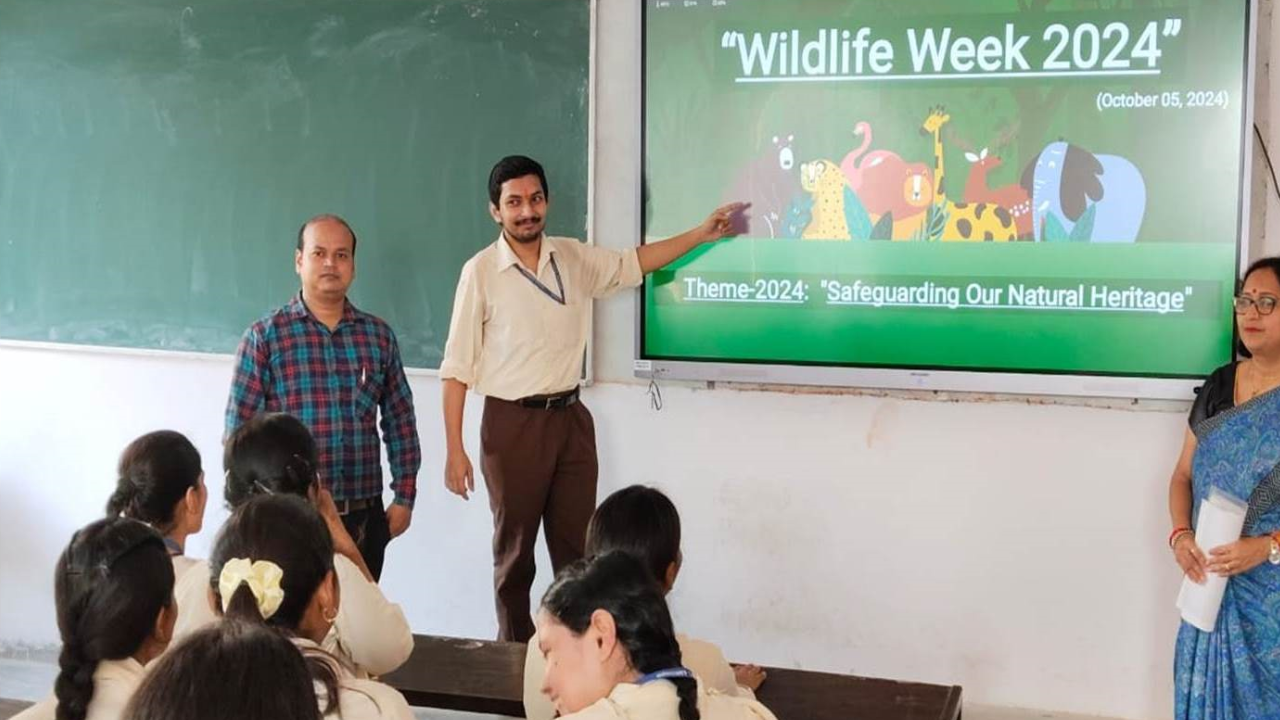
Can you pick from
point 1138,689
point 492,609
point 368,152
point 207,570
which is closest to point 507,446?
point 492,609

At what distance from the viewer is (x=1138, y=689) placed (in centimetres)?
387

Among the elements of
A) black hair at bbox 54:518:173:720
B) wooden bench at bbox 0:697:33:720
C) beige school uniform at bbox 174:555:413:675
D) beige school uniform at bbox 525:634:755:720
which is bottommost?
wooden bench at bbox 0:697:33:720

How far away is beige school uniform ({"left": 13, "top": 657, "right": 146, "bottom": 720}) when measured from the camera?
190 cm

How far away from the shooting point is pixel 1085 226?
3705mm

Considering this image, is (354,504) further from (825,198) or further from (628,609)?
(628,609)

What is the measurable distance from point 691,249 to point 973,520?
3.68 feet

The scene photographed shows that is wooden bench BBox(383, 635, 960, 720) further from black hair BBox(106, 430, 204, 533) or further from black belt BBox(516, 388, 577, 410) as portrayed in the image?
Answer: black belt BBox(516, 388, 577, 410)

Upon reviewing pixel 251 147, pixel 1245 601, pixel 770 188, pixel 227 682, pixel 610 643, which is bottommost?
pixel 1245 601

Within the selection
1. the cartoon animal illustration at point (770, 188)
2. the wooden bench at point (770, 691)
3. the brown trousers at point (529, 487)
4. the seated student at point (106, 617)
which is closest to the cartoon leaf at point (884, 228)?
the cartoon animal illustration at point (770, 188)

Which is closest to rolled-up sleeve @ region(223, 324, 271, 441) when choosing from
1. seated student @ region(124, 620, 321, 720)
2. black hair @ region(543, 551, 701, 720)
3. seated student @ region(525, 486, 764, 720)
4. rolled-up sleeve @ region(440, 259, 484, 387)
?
rolled-up sleeve @ region(440, 259, 484, 387)

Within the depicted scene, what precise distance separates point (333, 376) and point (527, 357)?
586mm

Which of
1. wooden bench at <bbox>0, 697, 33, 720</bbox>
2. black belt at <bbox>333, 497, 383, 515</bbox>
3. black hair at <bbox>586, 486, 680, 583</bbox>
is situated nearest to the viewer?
black hair at <bbox>586, 486, 680, 583</bbox>

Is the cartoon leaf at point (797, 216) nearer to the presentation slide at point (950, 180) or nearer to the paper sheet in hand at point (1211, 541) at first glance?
the presentation slide at point (950, 180)

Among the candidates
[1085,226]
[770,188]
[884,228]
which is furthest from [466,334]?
[1085,226]
